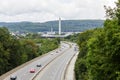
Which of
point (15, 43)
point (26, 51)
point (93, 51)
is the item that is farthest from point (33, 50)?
point (93, 51)

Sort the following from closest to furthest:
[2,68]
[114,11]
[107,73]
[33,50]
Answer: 1. [114,11]
2. [107,73]
3. [2,68]
4. [33,50]

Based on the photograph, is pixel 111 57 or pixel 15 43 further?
pixel 15 43

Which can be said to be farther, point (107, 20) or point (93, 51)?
point (93, 51)

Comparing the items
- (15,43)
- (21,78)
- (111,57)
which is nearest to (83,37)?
(15,43)

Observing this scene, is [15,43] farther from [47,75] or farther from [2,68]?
[47,75]

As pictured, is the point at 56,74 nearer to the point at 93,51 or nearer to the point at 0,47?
the point at 0,47

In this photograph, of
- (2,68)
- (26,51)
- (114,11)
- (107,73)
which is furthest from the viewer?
(26,51)

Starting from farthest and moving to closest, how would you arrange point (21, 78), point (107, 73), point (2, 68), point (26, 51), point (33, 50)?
point (33, 50) < point (26, 51) < point (2, 68) < point (21, 78) < point (107, 73)

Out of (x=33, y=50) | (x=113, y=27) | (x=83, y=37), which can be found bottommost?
(x=33, y=50)

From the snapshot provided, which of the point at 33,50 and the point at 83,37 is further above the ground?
the point at 83,37
